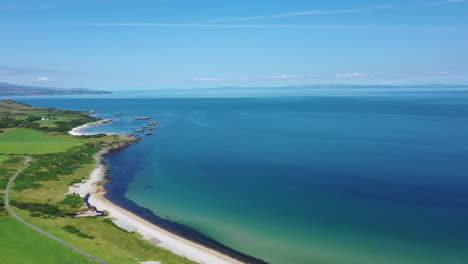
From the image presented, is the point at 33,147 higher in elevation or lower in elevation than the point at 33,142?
lower

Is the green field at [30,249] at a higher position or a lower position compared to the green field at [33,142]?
lower

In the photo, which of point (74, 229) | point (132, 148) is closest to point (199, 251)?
point (74, 229)

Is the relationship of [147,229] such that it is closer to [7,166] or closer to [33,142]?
[7,166]

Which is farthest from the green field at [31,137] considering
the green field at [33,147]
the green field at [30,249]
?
the green field at [30,249]

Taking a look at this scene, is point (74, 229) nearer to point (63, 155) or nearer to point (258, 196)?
point (258, 196)

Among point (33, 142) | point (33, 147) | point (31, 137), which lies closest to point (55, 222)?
point (33, 147)

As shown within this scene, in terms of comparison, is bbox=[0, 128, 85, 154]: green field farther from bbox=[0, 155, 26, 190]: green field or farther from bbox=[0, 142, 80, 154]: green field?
bbox=[0, 155, 26, 190]: green field

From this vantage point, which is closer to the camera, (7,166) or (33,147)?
(7,166)

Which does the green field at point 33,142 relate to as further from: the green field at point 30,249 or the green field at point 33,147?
the green field at point 30,249
